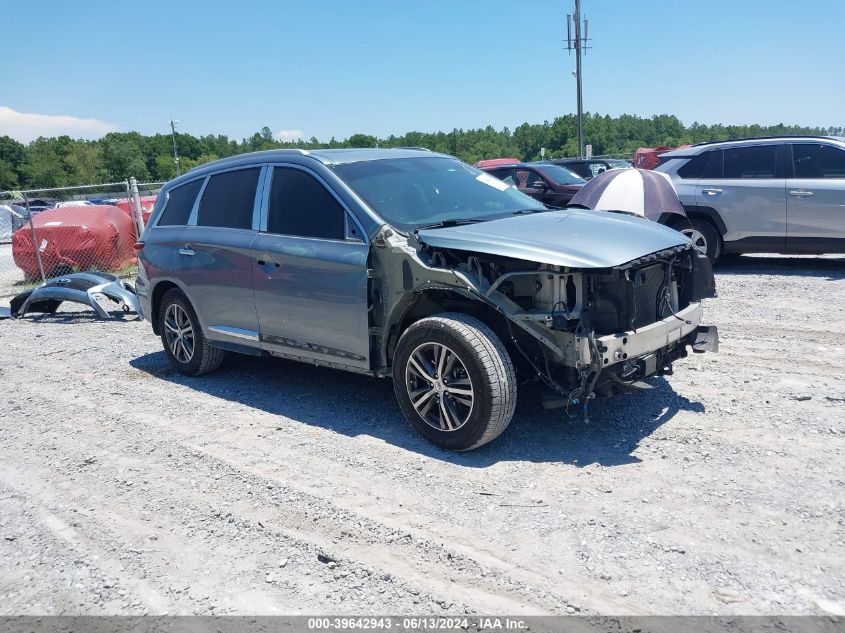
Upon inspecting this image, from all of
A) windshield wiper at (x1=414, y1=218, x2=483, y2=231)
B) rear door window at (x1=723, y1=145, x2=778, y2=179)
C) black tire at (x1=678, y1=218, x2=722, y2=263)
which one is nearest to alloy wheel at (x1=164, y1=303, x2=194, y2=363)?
windshield wiper at (x1=414, y1=218, x2=483, y2=231)

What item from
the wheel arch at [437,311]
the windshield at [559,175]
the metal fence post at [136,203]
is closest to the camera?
the wheel arch at [437,311]

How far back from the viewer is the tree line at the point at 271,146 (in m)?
69.3

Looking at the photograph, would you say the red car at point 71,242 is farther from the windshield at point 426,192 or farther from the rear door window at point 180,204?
the windshield at point 426,192

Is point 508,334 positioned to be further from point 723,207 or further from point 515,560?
point 723,207

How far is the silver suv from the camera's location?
9.78 m

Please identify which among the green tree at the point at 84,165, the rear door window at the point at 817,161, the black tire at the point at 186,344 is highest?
the green tree at the point at 84,165

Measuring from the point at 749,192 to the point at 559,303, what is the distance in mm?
7268

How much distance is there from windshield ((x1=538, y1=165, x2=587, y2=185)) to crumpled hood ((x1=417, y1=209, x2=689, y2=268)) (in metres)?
10.5

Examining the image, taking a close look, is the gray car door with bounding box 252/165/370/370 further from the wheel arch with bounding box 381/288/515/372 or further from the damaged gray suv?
the wheel arch with bounding box 381/288/515/372

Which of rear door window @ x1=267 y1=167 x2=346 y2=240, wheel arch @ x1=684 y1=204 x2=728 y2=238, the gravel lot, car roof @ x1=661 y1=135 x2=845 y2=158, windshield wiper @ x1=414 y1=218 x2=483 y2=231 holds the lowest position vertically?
the gravel lot

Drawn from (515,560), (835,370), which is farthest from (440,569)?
(835,370)

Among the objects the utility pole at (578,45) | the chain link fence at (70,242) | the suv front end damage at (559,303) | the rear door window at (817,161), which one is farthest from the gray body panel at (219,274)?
the utility pole at (578,45)

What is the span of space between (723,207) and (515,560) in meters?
8.46

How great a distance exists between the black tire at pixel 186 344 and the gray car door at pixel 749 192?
7.41 m
